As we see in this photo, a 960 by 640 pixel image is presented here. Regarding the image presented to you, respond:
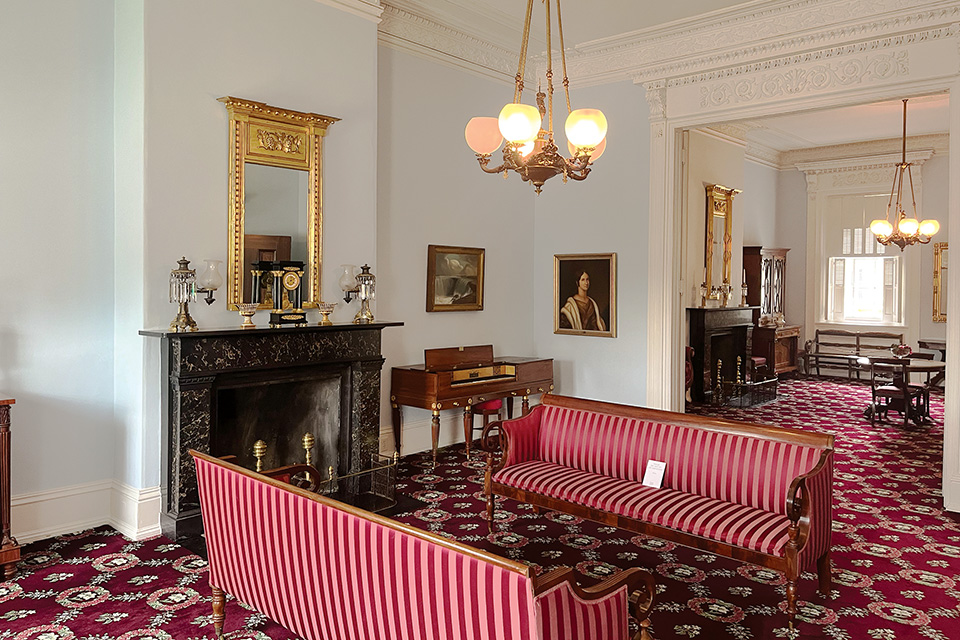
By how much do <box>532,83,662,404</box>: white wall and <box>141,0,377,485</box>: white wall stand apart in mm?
2573

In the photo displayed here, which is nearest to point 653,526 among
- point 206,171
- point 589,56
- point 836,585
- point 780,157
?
point 836,585

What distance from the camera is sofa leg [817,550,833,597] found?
4.11 metres

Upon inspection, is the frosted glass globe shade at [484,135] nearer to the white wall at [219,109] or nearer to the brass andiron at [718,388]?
the white wall at [219,109]

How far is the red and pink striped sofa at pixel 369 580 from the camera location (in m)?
2.30

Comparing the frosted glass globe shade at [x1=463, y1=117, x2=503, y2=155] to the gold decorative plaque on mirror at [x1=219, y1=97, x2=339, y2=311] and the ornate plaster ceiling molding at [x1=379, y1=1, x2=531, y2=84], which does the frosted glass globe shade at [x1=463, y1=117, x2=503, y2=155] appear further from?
the ornate plaster ceiling molding at [x1=379, y1=1, x2=531, y2=84]

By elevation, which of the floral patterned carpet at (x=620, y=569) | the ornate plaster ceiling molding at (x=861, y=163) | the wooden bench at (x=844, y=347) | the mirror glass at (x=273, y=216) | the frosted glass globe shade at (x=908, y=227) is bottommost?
the floral patterned carpet at (x=620, y=569)

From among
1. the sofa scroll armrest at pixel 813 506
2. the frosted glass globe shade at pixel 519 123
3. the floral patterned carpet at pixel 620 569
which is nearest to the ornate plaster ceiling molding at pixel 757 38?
the frosted glass globe shade at pixel 519 123

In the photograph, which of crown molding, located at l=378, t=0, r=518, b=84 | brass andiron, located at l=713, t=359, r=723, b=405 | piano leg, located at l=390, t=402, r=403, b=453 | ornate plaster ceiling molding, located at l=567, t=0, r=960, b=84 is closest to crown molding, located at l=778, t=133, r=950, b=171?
brass andiron, located at l=713, t=359, r=723, b=405

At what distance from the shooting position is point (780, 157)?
14.0 m

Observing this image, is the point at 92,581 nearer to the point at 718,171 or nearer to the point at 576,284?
the point at 576,284

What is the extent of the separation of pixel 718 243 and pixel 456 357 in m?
5.51

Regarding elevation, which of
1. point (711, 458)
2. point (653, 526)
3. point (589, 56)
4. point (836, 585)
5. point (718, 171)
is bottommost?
point (836, 585)

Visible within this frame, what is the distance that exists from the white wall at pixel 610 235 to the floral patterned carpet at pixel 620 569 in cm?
236

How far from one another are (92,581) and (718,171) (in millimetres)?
9491
